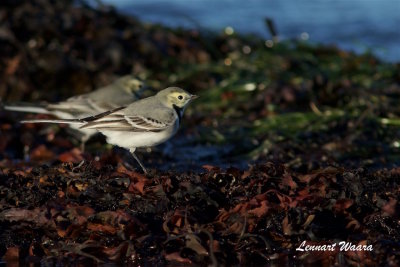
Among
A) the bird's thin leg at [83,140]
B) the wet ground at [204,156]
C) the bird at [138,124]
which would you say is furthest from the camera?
the bird's thin leg at [83,140]

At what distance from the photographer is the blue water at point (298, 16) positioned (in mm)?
15719

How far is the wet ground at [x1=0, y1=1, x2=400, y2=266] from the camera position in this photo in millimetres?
5809

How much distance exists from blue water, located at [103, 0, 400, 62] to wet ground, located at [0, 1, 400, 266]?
2.82m

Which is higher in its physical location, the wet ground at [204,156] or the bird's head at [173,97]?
the bird's head at [173,97]

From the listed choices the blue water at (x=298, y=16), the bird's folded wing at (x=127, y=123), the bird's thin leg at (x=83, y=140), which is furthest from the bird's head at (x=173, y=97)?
the blue water at (x=298, y=16)

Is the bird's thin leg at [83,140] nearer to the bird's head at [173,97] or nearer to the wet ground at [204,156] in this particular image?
the wet ground at [204,156]

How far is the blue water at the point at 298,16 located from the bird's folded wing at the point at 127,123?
295 inches

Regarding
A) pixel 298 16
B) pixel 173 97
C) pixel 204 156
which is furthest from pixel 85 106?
pixel 298 16

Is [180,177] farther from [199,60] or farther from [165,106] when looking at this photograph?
[199,60]

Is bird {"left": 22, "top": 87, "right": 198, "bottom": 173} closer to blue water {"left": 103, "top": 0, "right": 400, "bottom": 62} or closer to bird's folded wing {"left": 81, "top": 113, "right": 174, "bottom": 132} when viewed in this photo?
bird's folded wing {"left": 81, "top": 113, "right": 174, "bottom": 132}

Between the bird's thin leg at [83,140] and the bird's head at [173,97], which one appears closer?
the bird's head at [173,97]

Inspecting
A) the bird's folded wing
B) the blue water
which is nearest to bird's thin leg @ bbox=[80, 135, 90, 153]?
the bird's folded wing

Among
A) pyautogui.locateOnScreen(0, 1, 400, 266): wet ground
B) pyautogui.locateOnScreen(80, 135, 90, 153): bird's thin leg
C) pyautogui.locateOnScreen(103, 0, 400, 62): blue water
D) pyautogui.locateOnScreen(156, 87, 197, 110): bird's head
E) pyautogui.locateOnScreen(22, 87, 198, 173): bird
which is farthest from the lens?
pyautogui.locateOnScreen(103, 0, 400, 62): blue water

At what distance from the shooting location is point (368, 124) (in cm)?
950
